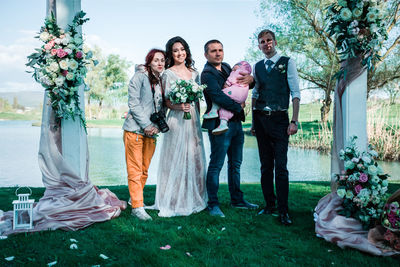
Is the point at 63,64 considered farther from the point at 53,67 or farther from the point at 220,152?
the point at 220,152

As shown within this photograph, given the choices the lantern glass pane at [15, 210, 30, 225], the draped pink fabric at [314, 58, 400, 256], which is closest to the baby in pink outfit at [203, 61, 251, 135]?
the draped pink fabric at [314, 58, 400, 256]

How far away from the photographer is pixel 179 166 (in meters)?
3.85

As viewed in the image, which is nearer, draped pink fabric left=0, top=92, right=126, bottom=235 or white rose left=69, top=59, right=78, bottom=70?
draped pink fabric left=0, top=92, right=126, bottom=235

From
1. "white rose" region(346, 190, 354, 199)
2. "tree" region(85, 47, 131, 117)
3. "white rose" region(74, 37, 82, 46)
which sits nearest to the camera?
"white rose" region(346, 190, 354, 199)

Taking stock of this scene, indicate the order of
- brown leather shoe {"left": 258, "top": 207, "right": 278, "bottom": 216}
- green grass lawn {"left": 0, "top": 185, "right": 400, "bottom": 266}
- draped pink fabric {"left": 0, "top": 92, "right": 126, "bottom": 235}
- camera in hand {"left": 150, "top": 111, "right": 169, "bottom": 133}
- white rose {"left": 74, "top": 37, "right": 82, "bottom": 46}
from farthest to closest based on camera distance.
Answer: brown leather shoe {"left": 258, "top": 207, "right": 278, "bottom": 216} → camera in hand {"left": 150, "top": 111, "right": 169, "bottom": 133} → white rose {"left": 74, "top": 37, "right": 82, "bottom": 46} → draped pink fabric {"left": 0, "top": 92, "right": 126, "bottom": 235} → green grass lawn {"left": 0, "top": 185, "right": 400, "bottom": 266}

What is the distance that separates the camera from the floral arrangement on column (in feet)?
10.5

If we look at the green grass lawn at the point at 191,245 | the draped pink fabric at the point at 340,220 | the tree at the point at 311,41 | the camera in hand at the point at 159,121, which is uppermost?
the tree at the point at 311,41

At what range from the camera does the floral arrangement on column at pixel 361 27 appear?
3.20 meters

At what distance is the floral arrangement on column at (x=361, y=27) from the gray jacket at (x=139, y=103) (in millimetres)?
2065

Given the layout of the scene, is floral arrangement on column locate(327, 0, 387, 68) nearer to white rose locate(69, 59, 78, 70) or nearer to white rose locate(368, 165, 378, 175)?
white rose locate(368, 165, 378, 175)

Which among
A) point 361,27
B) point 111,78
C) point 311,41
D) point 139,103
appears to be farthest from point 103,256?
point 111,78

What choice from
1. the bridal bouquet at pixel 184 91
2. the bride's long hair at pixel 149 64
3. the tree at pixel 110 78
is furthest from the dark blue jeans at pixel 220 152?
the tree at pixel 110 78

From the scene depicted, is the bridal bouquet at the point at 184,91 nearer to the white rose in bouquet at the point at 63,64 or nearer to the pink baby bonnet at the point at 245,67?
the pink baby bonnet at the point at 245,67

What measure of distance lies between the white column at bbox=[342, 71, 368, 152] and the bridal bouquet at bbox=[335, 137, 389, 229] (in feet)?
0.67
